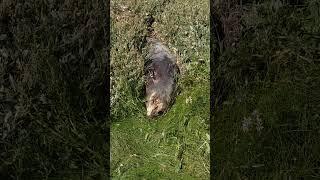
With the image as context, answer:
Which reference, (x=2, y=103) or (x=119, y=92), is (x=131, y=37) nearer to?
(x=119, y=92)

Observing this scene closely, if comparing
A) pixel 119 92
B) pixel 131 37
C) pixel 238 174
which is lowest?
pixel 238 174

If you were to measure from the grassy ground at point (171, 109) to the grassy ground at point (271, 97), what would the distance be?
0.70ft

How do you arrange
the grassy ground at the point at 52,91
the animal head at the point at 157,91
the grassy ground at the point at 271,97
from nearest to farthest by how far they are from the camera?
the grassy ground at the point at 271,97 < the grassy ground at the point at 52,91 < the animal head at the point at 157,91

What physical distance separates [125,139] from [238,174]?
3.69 ft

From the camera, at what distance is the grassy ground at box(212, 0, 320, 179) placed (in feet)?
14.9

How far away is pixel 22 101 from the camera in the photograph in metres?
4.93

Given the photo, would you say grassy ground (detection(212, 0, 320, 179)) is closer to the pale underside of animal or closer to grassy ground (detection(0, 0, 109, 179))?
the pale underside of animal

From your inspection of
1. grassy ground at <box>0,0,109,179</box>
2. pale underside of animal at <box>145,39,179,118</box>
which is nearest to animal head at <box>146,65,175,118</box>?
pale underside of animal at <box>145,39,179,118</box>

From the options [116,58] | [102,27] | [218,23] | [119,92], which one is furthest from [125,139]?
[218,23]

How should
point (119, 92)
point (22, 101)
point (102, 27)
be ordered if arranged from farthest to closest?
point (102, 27) < point (119, 92) < point (22, 101)

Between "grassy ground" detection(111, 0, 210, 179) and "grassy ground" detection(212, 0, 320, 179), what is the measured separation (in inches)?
8.4

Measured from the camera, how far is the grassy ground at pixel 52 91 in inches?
186

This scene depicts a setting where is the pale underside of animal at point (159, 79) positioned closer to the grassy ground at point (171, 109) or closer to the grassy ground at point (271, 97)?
the grassy ground at point (171, 109)

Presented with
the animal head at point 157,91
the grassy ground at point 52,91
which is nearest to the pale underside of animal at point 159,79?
the animal head at point 157,91
